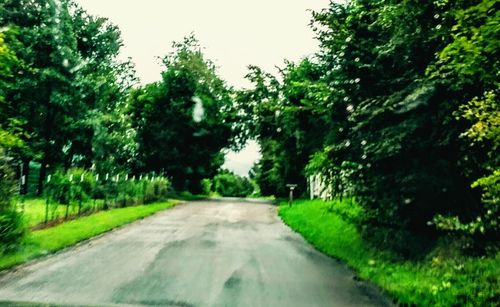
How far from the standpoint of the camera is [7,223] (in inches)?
422

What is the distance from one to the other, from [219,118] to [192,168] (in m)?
5.78

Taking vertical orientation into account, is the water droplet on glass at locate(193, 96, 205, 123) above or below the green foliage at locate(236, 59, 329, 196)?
above

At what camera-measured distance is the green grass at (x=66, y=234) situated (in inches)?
402

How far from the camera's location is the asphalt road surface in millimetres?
7137

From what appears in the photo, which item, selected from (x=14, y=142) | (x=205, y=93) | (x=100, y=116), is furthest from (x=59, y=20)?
(x=14, y=142)

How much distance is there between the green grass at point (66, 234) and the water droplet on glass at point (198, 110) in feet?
80.1

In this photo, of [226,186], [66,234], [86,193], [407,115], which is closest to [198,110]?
[86,193]

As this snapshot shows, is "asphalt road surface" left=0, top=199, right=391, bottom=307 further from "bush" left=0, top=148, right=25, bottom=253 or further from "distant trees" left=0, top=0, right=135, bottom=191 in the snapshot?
"distant trees" left=0, top=0, right=135, bottom=191

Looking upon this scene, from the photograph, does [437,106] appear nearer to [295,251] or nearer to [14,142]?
[295,251]

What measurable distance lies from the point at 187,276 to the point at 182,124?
121 ft

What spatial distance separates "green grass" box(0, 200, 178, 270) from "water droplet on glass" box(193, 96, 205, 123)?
24425 mm

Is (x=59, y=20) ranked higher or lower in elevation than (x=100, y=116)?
higher

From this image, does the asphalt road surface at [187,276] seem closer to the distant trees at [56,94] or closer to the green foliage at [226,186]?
the distant trees at [56,94]

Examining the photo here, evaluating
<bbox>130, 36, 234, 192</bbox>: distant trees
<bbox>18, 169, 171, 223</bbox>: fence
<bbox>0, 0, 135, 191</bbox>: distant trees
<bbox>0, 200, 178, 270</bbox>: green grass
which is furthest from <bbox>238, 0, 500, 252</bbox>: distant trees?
<bbox>130, 36, 234, 192</bbox>: distant trees
